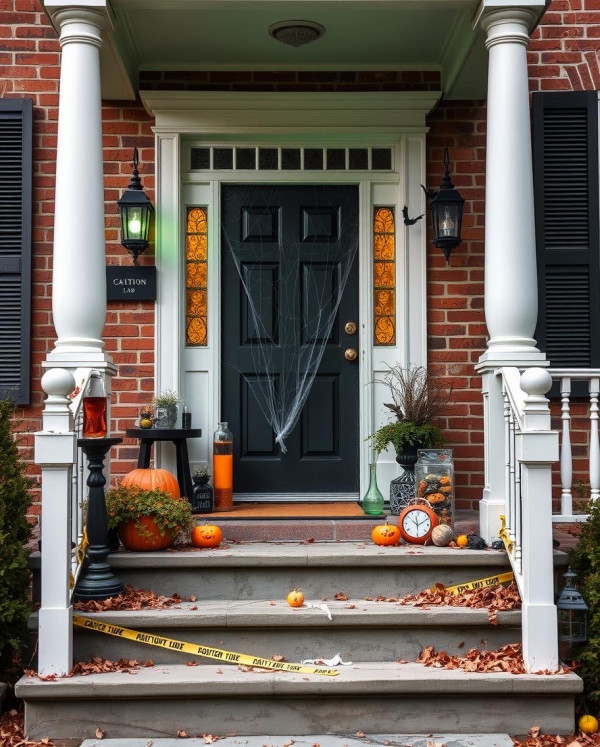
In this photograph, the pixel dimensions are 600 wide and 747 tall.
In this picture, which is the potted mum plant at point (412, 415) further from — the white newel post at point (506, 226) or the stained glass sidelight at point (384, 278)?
the white newel post at point (506, 226)

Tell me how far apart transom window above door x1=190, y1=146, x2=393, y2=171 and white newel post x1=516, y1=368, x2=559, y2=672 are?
2.45 m

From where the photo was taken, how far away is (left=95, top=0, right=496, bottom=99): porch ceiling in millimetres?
4695

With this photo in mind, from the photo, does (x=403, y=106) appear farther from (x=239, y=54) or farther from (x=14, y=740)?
(x=14, y=740)

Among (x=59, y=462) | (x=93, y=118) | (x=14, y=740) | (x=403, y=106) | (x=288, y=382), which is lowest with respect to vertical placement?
(x=14, y=740)

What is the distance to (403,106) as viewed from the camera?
5625 mm

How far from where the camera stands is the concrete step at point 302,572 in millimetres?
4188

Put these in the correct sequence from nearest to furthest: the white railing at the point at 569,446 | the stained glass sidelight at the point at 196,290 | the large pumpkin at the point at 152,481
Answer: the large pumpkin at the point at 152,481, the white railing at the point at 569,446, the stained glass sidelight at the point at 196,290

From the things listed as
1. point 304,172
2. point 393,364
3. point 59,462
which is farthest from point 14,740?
point 304,172

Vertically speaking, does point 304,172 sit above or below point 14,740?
above

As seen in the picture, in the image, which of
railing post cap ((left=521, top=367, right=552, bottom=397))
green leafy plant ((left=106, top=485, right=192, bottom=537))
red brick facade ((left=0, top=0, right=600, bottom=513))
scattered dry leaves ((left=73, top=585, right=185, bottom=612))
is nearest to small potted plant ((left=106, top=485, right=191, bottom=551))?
green leafy plant ((left=106, top=485, right=192, bottom=537))

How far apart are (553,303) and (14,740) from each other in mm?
3781

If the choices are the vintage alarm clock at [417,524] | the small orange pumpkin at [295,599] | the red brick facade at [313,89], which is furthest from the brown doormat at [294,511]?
the small orange pumpkin at [295,599]

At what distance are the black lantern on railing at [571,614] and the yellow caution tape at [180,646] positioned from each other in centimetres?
113

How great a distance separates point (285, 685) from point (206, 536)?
1.04 m
